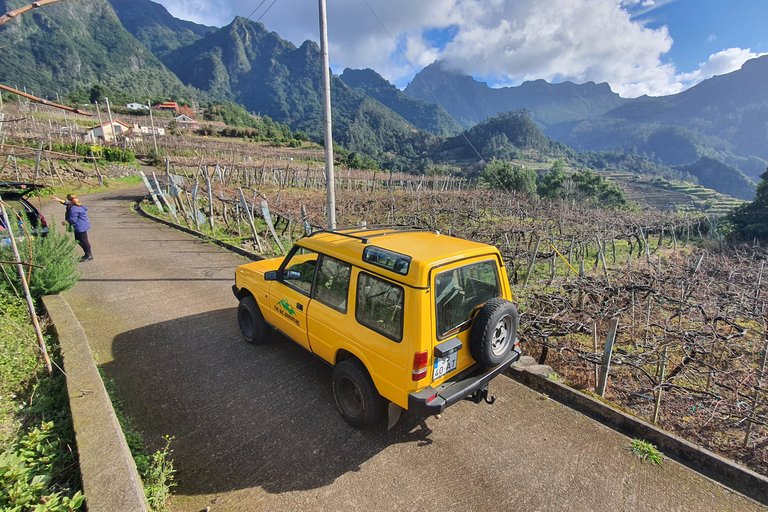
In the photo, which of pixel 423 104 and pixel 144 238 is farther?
pixel 423 104

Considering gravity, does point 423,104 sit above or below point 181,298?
above

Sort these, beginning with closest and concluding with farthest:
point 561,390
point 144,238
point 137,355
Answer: point 561,390 → point 137,355 → point 144,238

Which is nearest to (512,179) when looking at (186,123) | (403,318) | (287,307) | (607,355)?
(607,355)

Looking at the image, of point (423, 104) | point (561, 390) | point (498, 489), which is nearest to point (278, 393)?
point (498, 489)

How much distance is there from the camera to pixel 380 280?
311cm

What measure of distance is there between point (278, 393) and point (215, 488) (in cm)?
120

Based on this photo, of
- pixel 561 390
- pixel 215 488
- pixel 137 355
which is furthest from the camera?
pixel 137 355

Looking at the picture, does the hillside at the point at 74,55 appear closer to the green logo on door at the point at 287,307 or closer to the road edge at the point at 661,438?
the green logo on door at the point at 287,307

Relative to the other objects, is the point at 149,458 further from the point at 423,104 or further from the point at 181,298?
the point at 423,104

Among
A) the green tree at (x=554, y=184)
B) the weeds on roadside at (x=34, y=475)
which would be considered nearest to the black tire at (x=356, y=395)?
the weeds on roadside at (x=34, y=475)

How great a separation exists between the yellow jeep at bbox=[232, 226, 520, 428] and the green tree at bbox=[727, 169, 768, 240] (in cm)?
2380

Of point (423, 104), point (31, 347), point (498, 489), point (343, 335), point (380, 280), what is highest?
point (423, 104)

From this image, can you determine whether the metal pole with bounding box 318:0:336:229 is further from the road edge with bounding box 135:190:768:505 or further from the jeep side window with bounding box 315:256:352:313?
the road edge with bounding box 135:190:768:505

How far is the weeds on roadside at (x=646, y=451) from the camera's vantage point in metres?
3.12
